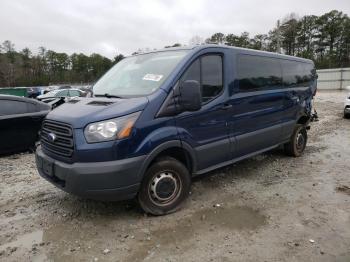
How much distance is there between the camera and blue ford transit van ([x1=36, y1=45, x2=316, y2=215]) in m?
3.58

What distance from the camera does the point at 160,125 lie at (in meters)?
3.89

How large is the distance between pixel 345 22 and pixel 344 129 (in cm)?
5759

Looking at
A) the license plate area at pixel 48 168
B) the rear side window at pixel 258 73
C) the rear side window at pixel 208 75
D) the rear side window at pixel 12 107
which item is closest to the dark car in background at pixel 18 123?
the rear side window at pixel 12 107

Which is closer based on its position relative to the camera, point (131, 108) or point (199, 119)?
point (131, 108)

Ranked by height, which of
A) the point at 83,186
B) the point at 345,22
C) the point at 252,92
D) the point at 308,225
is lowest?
the point at 308,225

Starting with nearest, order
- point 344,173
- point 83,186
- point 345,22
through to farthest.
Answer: point 83,186
point 344,173
point 345,22

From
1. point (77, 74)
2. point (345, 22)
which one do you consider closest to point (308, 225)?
point (345, 22)

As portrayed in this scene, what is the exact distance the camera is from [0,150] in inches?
276

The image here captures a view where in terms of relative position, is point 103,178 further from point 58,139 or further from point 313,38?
point 313,38

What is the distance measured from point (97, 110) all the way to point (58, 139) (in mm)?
608

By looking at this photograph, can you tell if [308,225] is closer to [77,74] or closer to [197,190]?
[197,190]

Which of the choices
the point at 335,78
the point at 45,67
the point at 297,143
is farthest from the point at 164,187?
the point at 45,67

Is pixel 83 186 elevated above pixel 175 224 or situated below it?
above

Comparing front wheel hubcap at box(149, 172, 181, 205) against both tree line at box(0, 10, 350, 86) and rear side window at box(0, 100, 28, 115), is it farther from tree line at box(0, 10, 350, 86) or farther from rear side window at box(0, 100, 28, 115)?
tree line at box(0, 10, 350, 86)
